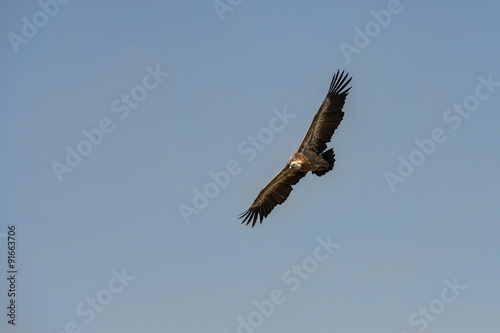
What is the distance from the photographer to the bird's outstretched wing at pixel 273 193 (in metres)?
31.2

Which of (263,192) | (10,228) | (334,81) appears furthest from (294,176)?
(10,228)

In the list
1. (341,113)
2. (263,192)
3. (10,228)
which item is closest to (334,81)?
(341,113)

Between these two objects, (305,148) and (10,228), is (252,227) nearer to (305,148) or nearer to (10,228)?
(305,148)

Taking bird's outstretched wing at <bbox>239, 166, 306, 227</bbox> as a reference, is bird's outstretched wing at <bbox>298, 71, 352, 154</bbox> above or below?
above

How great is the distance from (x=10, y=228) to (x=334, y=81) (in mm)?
13135

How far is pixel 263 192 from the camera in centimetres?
3219

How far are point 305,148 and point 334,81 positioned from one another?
263 centimetres

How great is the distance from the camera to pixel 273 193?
32.2m

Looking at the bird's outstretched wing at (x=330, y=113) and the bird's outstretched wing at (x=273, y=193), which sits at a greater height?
the bird's outstretched wing at (x=330, y=113)

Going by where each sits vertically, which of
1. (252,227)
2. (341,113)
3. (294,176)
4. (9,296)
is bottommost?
(9,296)

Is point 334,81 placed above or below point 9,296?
above

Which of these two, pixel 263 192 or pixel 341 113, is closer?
pixel 341 113

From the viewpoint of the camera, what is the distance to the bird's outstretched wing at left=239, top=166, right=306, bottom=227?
31.2 meters

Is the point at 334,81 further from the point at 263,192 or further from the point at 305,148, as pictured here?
the point at 263,192
